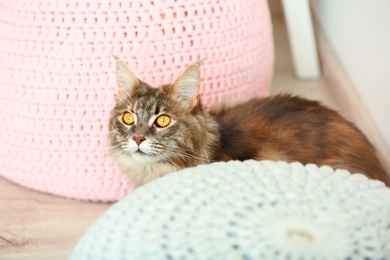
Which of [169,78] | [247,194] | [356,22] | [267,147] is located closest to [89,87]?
[169,78]

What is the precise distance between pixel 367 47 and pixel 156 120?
1.90 ft

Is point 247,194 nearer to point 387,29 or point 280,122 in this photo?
point 280,122

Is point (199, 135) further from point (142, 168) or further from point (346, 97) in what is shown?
point (346, 97)

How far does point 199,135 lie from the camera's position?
1.09 metres

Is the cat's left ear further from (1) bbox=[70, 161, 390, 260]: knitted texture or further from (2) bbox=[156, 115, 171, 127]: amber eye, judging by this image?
(1) bbox=[70, 161, 390, 260]: knitted texture

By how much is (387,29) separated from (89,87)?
61 cm

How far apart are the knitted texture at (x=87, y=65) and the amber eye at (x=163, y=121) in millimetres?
160

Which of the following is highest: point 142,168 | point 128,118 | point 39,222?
point 128,118

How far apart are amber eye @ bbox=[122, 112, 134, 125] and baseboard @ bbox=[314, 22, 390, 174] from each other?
20.4 inches

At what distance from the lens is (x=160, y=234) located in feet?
2.28

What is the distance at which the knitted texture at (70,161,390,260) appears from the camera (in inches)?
26.1

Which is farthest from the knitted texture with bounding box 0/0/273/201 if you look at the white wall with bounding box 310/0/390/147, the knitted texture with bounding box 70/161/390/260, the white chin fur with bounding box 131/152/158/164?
the knitted texture with bounding box 70/161/390/260

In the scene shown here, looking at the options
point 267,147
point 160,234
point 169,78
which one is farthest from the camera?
point 169,78

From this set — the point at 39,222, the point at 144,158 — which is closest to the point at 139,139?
the point at 144,158
